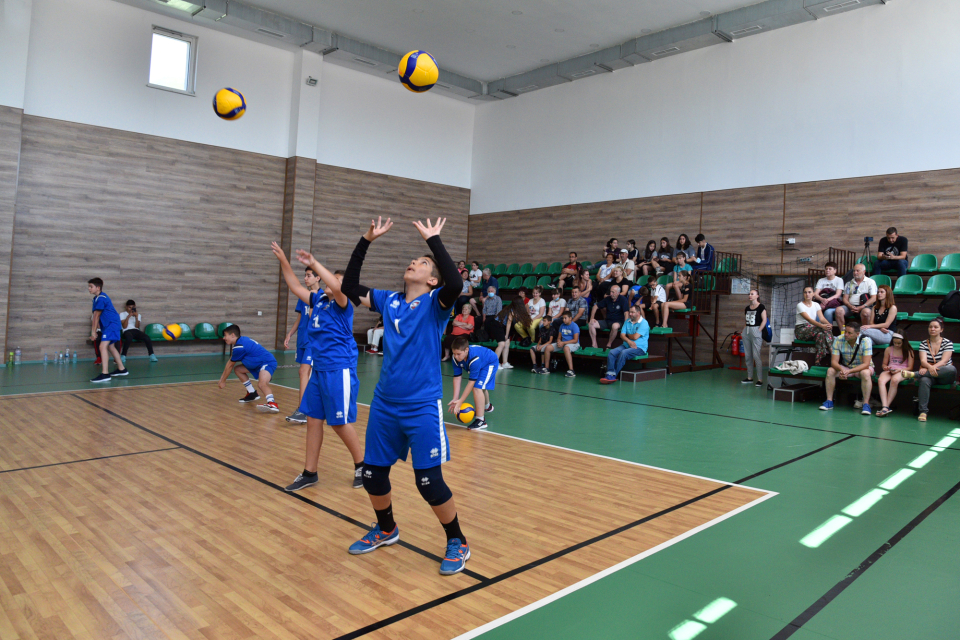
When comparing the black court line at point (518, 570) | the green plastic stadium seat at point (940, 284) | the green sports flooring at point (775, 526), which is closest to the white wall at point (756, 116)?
the green plastic stadium seat at point (940, 284)

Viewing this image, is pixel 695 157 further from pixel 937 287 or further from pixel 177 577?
pixel 177 577

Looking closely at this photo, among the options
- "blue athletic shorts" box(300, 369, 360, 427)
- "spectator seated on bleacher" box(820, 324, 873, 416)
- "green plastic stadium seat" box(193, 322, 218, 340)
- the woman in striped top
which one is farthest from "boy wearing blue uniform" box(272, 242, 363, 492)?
"green plastic stadium seat" box(193, 322, 218, 340)

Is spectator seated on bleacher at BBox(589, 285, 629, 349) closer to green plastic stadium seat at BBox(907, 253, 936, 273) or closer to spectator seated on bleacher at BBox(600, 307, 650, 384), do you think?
spectator seated on bleacher at BBox(600, 307, 650, 384)

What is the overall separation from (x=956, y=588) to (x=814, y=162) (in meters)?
10.6

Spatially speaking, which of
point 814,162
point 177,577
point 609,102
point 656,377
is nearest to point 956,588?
point 177,577

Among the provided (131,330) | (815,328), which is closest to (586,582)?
(815,328)

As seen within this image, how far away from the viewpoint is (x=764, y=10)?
11.6 meters

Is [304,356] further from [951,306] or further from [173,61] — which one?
[173,61]

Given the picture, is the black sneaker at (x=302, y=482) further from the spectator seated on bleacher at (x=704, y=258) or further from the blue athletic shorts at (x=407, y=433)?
the spectator seated on bleacher at (x=704, y=258)

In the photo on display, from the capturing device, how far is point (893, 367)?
8.04 meters

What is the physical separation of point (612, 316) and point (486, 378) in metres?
5.96

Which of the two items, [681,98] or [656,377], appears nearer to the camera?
[656,377]

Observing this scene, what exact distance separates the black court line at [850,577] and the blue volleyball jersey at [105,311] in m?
9.50

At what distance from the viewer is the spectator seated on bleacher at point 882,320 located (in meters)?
8.62
